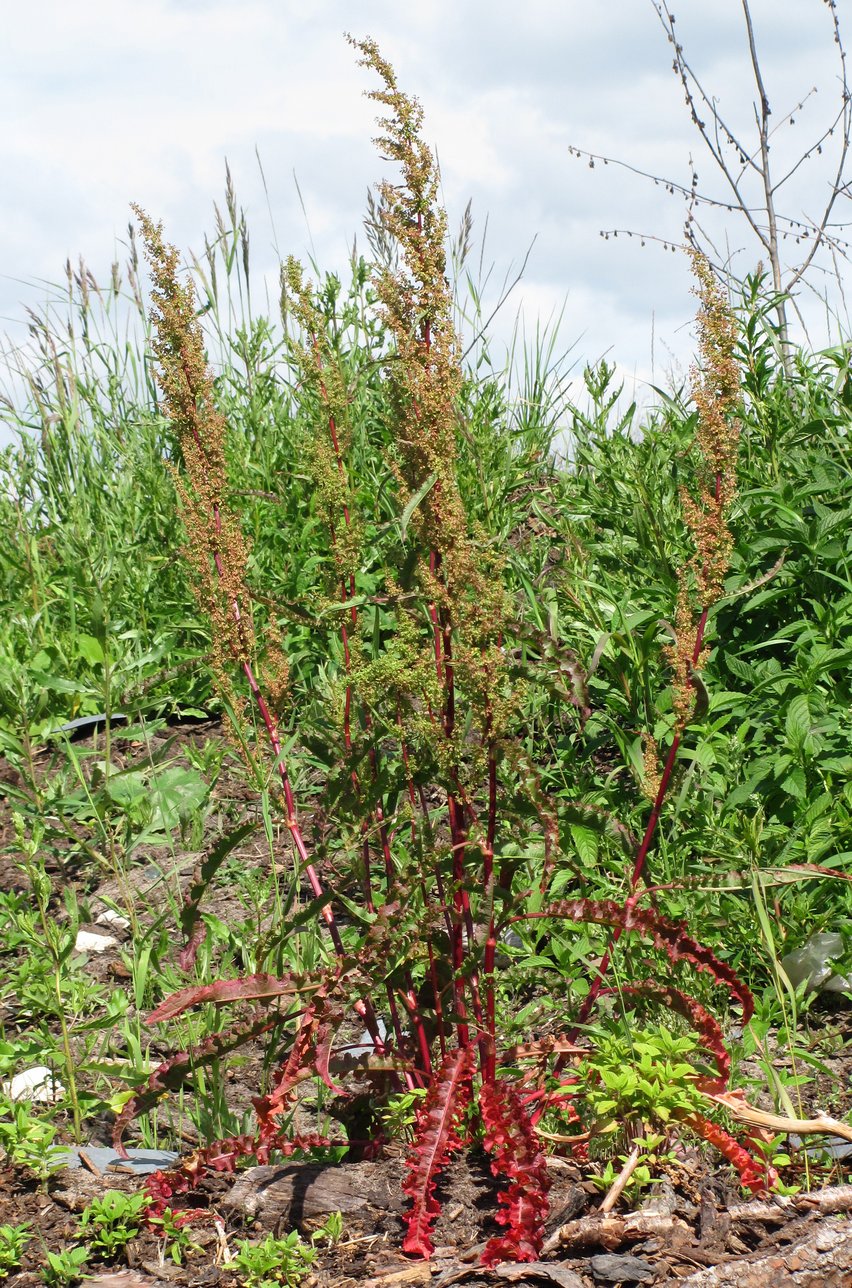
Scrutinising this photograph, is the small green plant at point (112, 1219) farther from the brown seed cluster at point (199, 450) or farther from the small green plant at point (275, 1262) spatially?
the brown seed cluster at point (199, 450)

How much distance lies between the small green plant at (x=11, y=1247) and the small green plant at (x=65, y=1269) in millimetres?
56

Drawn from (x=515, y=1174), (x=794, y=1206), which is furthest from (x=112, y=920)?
(x=794, y=1206)

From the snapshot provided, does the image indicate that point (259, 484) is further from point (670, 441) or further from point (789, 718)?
point (789, 718)

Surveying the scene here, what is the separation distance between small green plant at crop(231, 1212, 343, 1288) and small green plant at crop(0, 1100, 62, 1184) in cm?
54

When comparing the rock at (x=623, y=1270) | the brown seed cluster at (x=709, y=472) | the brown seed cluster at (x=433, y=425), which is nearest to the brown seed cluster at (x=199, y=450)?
the brown seed cluster at (x=433, y=425)

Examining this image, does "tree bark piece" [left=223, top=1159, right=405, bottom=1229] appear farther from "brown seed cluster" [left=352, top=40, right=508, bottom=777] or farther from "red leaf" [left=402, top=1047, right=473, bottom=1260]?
"brown seed cluster" [left=352, top=40, right=508, bottom=777]

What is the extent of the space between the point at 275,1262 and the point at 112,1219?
1.28 ft

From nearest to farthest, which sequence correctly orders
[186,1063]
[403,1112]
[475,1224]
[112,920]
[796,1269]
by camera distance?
1. [796,1269]
2. [475,1224]
3. [186,1063]
4. [403,1112]
5. [112,920]

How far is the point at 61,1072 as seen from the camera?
3014 millimetres

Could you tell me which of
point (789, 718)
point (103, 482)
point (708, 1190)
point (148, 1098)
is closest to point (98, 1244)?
point (148, 1098)

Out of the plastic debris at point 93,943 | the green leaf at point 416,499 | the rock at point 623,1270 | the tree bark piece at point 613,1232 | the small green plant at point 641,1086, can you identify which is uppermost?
the green leaf at point 416,499

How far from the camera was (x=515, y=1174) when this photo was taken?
6.53 feet

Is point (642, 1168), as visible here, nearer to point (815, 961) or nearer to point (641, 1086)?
point (641, 1086)

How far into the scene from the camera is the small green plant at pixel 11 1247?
213 centimetres
